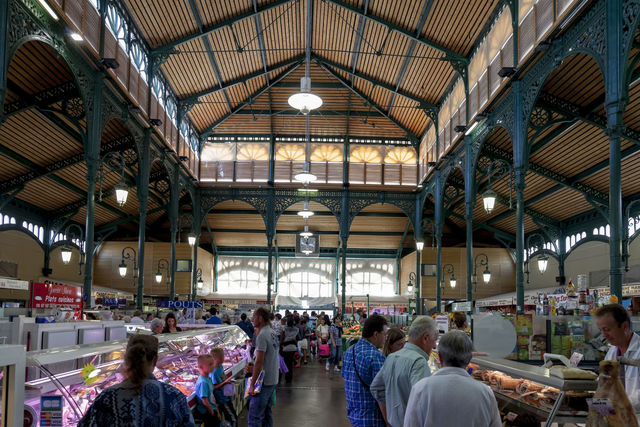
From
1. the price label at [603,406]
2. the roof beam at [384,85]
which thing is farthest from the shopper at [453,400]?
the roof beam at [384,85]

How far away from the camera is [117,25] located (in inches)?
615

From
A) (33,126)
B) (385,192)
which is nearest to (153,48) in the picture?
(33,126)

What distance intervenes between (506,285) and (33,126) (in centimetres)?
2584

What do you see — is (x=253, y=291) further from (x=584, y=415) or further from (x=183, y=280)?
(x=584, y=415)

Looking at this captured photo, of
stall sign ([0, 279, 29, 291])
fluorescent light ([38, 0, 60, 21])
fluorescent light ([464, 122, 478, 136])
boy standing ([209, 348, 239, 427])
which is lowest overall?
boy standing ([209, 348, 239, 427])

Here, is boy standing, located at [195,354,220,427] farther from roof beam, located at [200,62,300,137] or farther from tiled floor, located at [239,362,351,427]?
roof beam, located at [200,62,300,137]

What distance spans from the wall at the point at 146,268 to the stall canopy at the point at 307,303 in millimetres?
5652

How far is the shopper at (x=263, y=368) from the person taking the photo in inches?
265

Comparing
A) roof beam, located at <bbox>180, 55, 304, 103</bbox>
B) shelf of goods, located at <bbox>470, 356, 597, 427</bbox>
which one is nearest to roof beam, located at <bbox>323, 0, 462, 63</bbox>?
roof beam, located at <bbox>180, 55, 304, 103</bbox>

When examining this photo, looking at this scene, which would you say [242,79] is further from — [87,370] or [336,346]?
[87,370]

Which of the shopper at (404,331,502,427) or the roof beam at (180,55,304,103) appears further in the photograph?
the roof beam at (180,55,304,103)

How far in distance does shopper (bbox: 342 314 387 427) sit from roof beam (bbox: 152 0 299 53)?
627 inches

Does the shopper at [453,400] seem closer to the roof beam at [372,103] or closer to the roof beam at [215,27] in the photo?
the roof beam at [215,27]

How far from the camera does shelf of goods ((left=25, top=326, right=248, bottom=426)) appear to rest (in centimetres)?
402
